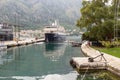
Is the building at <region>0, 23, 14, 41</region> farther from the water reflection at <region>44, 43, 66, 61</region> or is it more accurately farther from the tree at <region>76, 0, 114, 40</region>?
the tree at <region>76, 0, 114, 40</region>

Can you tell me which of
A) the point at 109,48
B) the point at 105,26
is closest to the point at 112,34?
the point at 105,26

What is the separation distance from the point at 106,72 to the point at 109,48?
25231 mm

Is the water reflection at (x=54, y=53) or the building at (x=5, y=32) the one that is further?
the building at (x=5, y=32)

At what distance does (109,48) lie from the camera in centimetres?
5600

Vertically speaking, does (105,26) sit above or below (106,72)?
above

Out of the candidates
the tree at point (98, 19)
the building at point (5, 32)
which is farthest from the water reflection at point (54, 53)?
the building at point (5, 32)

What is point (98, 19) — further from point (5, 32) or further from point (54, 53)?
point (5, 32)

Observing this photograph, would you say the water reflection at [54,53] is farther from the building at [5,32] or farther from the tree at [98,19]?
the building at [5,32]

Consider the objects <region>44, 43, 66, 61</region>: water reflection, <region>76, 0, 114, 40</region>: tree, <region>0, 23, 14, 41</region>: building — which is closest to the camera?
A: <region>44, 43, 66, 61</region>: water reflection

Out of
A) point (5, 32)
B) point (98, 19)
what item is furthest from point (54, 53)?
point (5, 32)

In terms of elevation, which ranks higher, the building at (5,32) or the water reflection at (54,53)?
the building at (5,32)

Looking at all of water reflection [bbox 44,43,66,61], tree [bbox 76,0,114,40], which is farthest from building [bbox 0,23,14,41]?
tree [bbox 76,0,114,40]

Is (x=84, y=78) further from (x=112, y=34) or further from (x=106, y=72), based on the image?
(x=112, y=34)

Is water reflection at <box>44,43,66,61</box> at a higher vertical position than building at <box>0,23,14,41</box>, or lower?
lower
